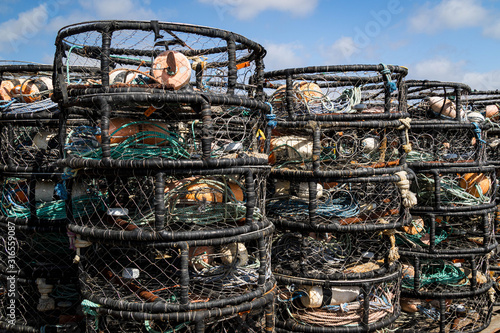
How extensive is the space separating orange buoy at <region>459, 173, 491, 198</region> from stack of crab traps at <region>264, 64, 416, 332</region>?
5.80 feet

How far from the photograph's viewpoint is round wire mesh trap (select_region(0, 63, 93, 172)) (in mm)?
5250

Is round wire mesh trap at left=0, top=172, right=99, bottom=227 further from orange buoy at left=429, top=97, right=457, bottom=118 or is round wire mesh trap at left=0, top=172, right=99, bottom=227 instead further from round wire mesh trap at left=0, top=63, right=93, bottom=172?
orange buoy at left=429, top=97, right=457, bottom=118

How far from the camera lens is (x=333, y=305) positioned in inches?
208

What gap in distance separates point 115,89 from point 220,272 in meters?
2.05

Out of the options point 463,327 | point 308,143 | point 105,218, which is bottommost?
point 463,327

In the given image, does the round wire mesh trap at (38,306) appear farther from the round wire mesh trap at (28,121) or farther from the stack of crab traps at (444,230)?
the stack of crab traps at (444,230)

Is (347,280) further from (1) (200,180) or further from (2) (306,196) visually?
(1) (200,180)

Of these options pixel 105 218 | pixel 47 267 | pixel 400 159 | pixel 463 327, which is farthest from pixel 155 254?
pixel 463 327

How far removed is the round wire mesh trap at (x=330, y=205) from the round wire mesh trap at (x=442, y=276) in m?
0.99

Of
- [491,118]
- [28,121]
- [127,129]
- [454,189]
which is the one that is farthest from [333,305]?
[491,118]

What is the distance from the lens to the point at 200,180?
4480 millimetres

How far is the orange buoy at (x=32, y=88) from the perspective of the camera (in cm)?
559

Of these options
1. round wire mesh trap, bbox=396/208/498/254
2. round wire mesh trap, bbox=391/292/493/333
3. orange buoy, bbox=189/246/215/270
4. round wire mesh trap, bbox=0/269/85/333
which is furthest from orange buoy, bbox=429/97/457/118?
round wire mesh trap, bbox=0/269/85/333

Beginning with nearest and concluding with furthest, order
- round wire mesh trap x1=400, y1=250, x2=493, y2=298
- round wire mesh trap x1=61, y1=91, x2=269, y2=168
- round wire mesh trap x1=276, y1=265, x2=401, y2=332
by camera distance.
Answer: round wire mesh trap x1=61, y1=91, x2=269, y2=168
round wire mesh trap x1=276, y1=265, x2=401, y2=332
round wire mesh trap x1=400, y1=250, x2=493, y2=298
